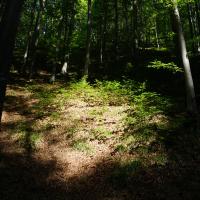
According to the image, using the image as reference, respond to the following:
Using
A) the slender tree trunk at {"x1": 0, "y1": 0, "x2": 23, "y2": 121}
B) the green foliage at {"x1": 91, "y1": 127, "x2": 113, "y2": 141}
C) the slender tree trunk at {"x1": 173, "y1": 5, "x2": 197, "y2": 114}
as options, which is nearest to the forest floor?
the green foliage at {"x1": 91, "y1": 127, "x2": 113, "y2": 141}

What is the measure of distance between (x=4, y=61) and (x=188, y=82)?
10718mm

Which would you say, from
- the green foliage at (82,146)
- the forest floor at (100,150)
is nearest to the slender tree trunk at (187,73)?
the forest floor at (100,150)

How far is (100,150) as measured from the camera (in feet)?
41.0

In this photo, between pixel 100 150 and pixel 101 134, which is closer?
pixel 100 150

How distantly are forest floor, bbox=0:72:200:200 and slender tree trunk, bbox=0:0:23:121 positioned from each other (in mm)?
5351

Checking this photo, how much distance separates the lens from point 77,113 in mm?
→ 16969

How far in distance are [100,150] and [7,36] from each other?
27.6ft

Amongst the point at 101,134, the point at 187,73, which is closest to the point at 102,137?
the point at 101,134

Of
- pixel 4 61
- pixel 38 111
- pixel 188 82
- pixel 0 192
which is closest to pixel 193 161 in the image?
pixel 188 82

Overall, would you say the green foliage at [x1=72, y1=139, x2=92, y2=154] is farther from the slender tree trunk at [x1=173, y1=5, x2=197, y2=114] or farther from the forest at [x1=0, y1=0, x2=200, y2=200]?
the slender tree trunk at [x1=173, y1=5, x2=197, y2=114]

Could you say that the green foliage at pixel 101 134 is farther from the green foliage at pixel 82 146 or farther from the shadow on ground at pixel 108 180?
the shadow on ground at pixel 108 180

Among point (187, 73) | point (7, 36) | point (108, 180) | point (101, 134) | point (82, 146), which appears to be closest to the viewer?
point (7, 36)

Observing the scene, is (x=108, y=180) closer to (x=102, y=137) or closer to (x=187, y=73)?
(x=102, y=137)

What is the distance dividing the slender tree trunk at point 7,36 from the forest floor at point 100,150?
17.6ft
